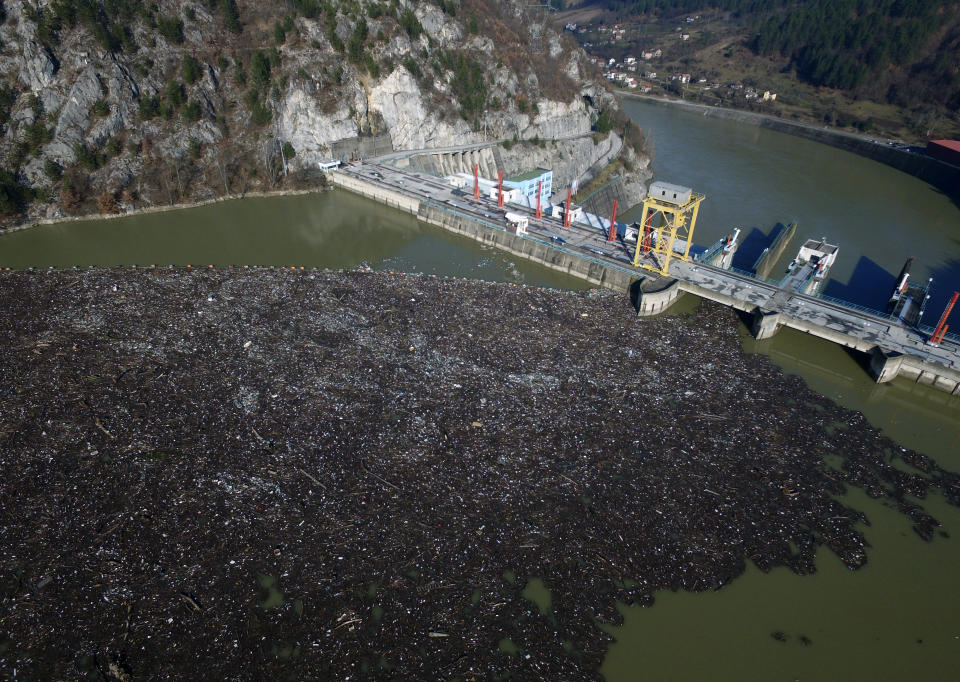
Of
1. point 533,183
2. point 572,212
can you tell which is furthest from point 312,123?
point 572,212

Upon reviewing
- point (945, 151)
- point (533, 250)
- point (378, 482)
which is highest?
point (945, 151)

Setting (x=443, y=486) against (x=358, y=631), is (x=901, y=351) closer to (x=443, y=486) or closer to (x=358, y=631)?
(x=443, y=486)

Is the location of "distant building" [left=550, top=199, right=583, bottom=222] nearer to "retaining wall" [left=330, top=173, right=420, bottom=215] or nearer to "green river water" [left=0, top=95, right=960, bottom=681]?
"green river water" [left=0, top=95, right=960, bottom=681]

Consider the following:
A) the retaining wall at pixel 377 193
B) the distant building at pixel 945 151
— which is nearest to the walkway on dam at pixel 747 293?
the retaining wall at pixel 377 193

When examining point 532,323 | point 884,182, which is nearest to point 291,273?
point 532,323

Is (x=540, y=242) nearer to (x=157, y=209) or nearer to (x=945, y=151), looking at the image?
(x=157, y=209)

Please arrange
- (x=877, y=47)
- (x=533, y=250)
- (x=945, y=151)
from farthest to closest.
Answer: (x=877, y=47)
(x=945, y=151)
(x=533, y=250)
